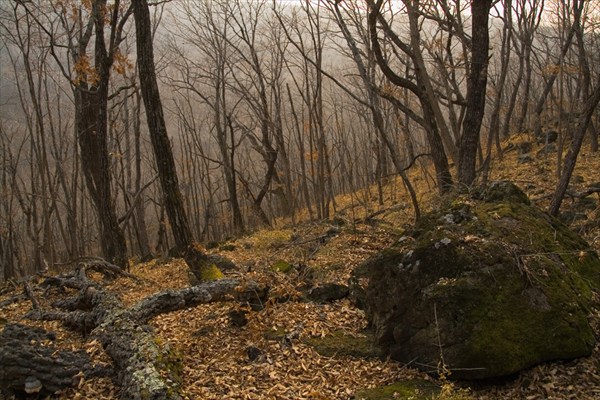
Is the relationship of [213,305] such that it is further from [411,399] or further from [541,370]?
[541,370]

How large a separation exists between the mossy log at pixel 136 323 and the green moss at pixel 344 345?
0.92 m

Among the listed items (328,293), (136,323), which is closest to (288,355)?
(328,293)

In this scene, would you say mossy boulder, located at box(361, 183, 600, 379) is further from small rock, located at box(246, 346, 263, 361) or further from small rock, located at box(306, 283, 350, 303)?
small rock, located at box(246, 346, 263, 361)

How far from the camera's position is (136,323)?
4.20 m

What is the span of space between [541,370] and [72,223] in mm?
14652

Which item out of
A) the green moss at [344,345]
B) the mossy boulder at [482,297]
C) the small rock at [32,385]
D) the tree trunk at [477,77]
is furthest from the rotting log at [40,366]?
the tree trunk at [477,77]

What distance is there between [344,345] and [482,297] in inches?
51.3

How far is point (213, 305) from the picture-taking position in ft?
16.8

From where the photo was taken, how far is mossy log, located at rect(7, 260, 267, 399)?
10.6ft

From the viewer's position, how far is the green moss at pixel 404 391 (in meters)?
3.24

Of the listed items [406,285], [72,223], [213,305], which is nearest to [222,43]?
[72,223]

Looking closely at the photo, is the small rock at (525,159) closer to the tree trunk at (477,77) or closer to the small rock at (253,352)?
the tree trunk at (477,77)

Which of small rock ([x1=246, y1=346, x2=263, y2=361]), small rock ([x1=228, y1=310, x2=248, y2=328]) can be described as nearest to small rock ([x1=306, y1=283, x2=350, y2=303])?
small rock ([x1=228, y1=310, x2=248, y2=328])

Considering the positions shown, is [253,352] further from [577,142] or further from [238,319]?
[577,142]
